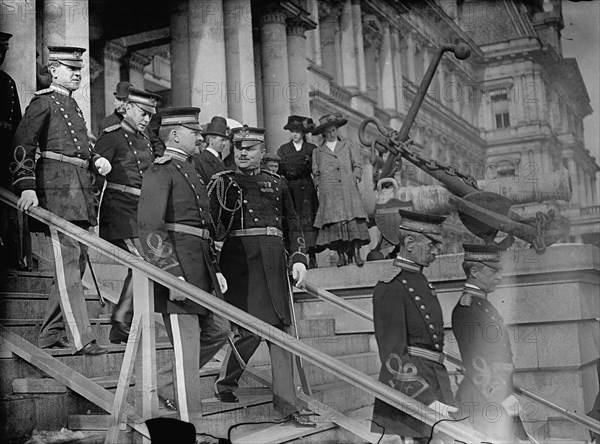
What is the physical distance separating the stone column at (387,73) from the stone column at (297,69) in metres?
0.72

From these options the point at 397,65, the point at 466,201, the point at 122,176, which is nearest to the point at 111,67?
the point at 397,65

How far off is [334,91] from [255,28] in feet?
6.71

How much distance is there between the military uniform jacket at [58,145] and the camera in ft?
13.0

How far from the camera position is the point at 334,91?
6.05 metres

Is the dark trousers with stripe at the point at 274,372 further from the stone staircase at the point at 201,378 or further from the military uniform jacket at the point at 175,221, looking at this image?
the military uniform jacket at the point at 175,221

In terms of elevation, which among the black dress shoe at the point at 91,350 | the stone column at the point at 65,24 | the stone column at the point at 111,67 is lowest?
the black dress shoe at the point at 91,350

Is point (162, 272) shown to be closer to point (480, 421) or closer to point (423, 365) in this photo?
point (423, 365)

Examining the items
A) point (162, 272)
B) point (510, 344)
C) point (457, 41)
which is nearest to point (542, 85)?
point (457, 41)

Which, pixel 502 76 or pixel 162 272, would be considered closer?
pixel 162 272

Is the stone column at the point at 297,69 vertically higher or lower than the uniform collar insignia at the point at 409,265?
higher

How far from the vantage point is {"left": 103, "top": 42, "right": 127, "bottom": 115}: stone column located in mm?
7561

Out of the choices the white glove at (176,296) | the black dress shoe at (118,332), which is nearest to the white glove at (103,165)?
the black dress shoe at (118,332)

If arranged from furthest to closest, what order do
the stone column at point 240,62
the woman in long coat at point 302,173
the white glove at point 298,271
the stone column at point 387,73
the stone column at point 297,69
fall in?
the stone column at point 240,62 < the stone column at point 297,69 < the woman in long coat at point 302,173 < the stone column at point 387,73 < the white glove at point 298,271

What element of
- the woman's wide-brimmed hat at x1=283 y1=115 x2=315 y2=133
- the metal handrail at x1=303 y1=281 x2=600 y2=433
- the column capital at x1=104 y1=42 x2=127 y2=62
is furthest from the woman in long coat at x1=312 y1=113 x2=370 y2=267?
the column capital at x1=104 y1=42 x2=127 y2=62
